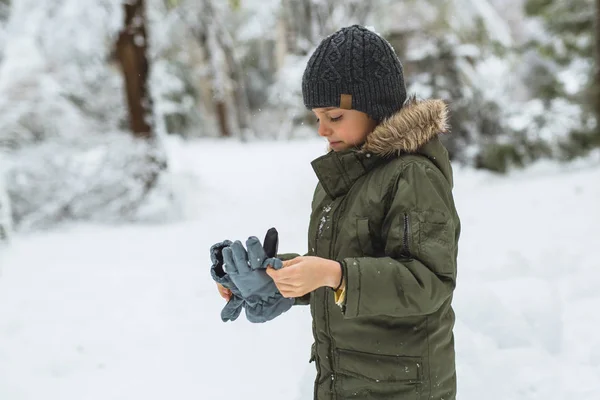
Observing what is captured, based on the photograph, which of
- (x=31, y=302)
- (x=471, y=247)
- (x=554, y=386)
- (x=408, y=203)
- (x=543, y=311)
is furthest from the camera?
(x=471, y=247)

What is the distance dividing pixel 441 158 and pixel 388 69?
0.92 feet

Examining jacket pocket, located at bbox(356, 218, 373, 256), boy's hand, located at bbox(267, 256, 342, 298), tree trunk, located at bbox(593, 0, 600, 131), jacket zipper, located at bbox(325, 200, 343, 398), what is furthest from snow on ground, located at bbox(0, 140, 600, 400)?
tree trunk, located at bbox(593, 0, 600, 131)

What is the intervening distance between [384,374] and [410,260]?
1.21 ft

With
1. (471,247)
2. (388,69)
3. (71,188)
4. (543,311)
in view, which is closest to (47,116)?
(71,188)

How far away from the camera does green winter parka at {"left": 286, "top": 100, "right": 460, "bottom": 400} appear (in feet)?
4.47

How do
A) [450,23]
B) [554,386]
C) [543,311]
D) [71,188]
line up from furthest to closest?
[450,23], [71,188], [543,311], [554,386]

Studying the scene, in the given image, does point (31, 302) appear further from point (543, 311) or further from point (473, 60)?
point (473, 60)

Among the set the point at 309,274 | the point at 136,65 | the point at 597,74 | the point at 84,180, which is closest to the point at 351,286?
the point at 309,274

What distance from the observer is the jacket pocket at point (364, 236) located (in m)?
1.51

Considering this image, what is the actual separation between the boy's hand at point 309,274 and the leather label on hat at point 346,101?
46 cm

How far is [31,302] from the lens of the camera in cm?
448

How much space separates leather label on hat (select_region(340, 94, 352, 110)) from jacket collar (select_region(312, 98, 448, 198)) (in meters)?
0.10

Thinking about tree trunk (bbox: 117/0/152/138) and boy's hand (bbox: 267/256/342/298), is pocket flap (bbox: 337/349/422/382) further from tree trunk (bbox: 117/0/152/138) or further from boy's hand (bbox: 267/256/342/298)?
tree trunk (bbox: 117/0/152/138)

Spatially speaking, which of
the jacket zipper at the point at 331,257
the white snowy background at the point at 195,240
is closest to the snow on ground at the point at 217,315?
the white snowy background at the point at 195,240
